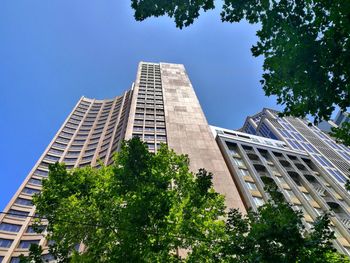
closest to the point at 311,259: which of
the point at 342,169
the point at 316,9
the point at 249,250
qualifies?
the point at 249,250

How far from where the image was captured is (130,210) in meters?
10.7

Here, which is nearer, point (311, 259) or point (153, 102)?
point (311, 259)

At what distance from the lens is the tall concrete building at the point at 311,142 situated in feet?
156

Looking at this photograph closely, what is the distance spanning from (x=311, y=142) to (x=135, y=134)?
3541 cm

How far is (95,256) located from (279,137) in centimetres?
5415

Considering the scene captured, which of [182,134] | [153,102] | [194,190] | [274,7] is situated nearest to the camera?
[274,7]

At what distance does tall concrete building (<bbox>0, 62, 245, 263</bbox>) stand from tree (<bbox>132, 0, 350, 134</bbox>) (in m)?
20.7

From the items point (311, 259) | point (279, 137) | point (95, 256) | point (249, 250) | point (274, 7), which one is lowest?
point (311, 259)

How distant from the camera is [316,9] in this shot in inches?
381

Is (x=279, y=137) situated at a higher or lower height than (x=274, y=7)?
higher

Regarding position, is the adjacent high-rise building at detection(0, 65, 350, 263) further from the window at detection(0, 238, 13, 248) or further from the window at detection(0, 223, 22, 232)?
the window at detection(0, 238, 13, 248)

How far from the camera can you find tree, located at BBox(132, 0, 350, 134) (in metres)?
9.47

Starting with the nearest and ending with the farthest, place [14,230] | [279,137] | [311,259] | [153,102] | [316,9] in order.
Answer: [311,259] → [316,9] → [14,230] → [153,102] → [279,137]

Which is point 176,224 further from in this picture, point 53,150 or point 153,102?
point 53,150
